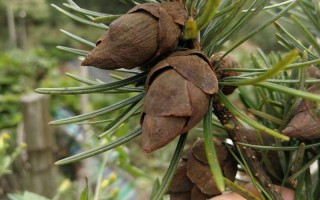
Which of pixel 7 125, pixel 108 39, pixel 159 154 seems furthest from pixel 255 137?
pixel 7 125

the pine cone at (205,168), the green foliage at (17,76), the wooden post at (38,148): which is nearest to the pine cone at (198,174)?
the pine cone at (205,168)

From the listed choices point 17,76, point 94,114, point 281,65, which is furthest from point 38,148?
point 17,76

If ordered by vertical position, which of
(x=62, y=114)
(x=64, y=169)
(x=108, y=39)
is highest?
(x=108, y=39)

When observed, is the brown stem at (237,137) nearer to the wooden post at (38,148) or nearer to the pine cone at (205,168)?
the pine cone at (205,168)

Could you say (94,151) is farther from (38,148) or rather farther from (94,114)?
(38,148)

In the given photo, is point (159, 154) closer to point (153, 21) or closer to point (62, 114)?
point (62, 114)

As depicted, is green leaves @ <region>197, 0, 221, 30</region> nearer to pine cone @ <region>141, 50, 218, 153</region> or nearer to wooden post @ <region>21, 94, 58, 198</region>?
pine cone @ <region>141, 50, 218, 153</region>

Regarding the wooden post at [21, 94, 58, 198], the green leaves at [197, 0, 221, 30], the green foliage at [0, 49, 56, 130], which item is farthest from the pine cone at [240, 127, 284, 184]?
the green foliage at [0, 49, 56, 130]
